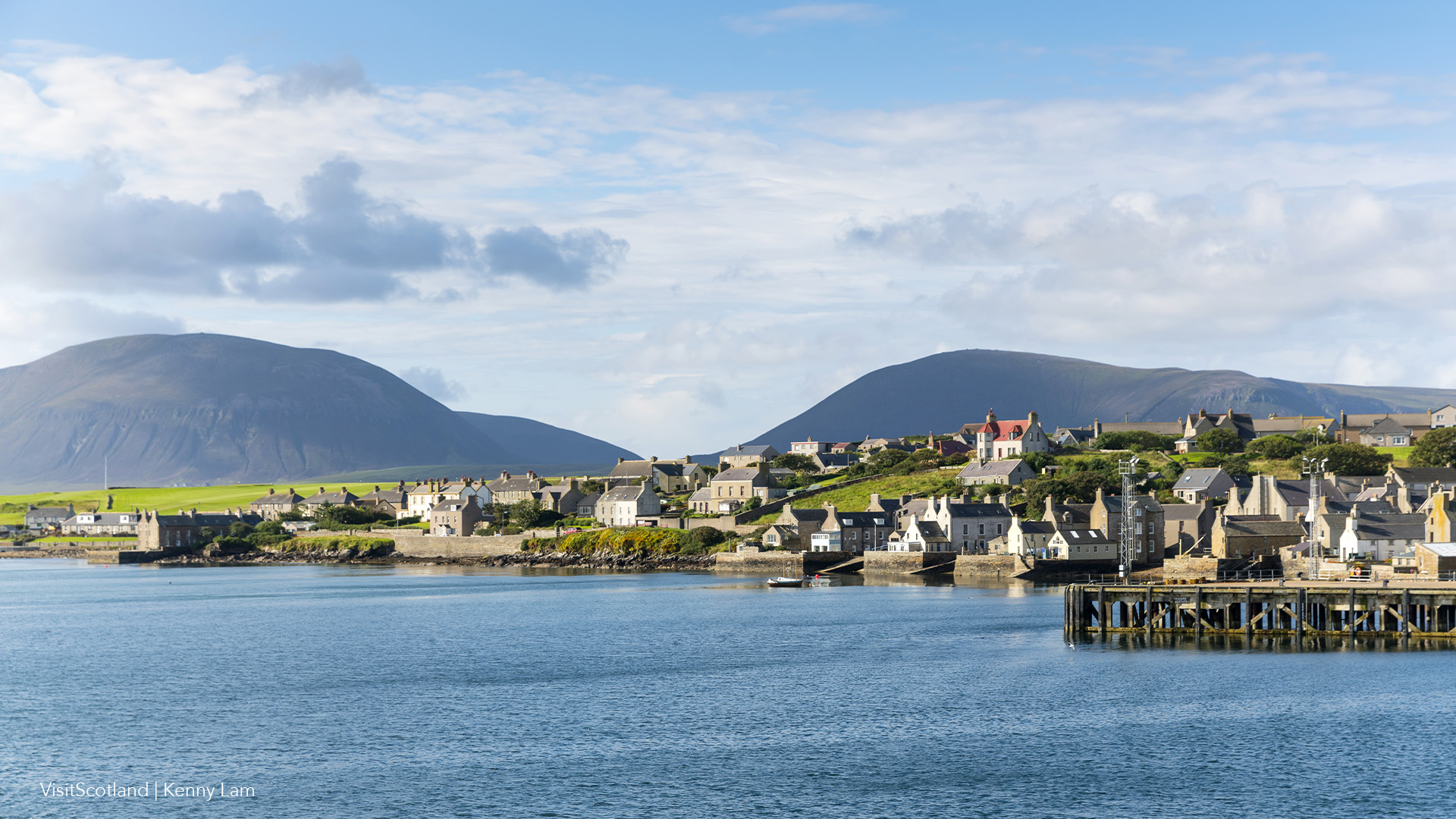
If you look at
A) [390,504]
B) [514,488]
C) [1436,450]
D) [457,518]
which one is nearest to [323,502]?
[390,504]

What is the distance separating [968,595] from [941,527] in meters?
23.5

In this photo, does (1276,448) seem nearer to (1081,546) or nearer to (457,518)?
(1081,546)

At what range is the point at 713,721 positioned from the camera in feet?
142

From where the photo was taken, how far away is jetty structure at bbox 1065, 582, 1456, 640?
194 ft

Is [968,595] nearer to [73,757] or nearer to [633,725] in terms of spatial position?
[633,725]

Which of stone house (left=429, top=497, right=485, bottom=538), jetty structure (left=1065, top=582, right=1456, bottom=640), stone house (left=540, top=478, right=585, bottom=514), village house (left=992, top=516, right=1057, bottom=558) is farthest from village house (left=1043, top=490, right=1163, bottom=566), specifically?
stone house (left=429, top=497, right=485, bottom=538)

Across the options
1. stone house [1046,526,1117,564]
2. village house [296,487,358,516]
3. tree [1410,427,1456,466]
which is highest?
tree [1410,427,1456,466]

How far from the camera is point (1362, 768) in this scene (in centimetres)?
3512

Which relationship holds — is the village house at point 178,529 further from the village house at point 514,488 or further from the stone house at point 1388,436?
the stone house at point 1388,436

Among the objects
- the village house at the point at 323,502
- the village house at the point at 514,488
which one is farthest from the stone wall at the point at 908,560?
the village house at the point at 323,502

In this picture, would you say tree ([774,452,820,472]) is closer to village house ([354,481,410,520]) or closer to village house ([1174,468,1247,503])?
village house ([354,481,410,520])

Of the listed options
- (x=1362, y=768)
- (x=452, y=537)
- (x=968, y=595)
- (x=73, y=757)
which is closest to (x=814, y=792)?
(x=1362, y=768)

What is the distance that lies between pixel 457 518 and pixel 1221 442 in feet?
295

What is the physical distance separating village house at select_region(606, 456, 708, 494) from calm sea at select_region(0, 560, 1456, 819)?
88.7m
